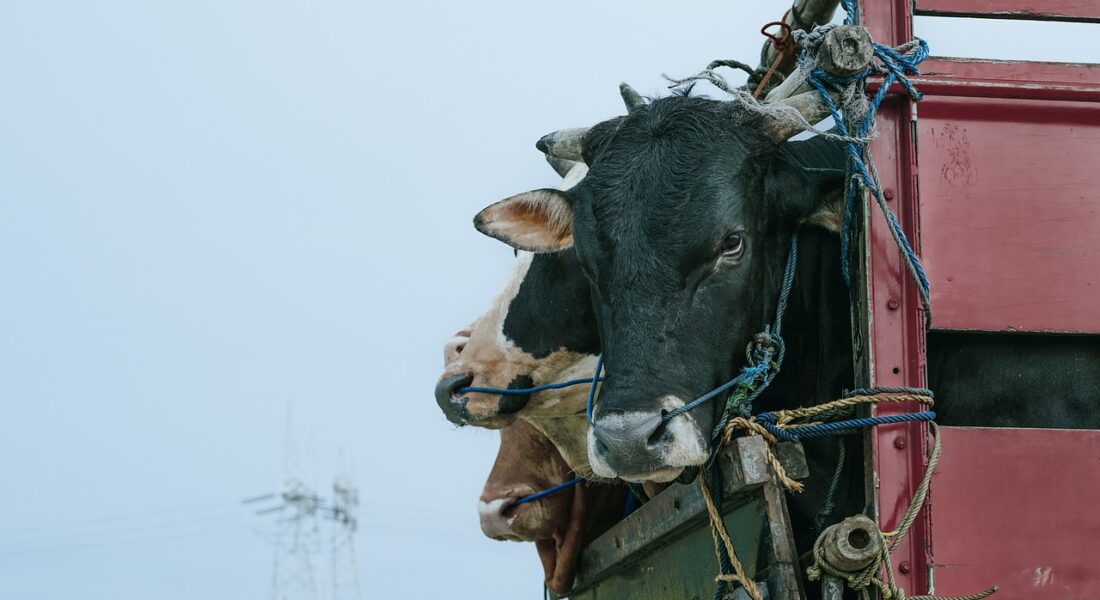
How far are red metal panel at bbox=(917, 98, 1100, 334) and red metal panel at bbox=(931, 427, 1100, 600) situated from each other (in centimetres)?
32

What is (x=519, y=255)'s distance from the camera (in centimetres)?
497

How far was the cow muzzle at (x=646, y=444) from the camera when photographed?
3.28 m

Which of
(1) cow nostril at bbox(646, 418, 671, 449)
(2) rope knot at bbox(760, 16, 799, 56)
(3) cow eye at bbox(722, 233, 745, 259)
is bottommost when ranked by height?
(1) cow nostril at bbox(646, 418, 671, 449)

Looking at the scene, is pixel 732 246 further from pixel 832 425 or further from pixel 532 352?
pixel 532 352

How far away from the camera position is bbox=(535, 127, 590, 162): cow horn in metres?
4.31

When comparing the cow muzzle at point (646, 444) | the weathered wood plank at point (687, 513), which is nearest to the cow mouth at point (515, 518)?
the weathered wood plank at point (687, 513)

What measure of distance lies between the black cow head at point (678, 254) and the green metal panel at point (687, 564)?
0.94 ft

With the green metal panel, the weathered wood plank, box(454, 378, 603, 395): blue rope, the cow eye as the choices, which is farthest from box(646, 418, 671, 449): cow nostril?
box(454, 378, 603, 395): blue rope

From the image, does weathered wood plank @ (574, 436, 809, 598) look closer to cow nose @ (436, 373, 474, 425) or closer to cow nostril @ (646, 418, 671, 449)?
cow nostril @ (646, 418, 671, 449)

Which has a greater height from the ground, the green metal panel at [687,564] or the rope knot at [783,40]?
the rope knot at [783,40]

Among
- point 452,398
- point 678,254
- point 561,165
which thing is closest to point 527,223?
point 452,398

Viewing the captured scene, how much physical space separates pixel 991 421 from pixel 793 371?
0.58m

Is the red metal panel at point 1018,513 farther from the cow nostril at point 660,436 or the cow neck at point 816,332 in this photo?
the cow nostril at point 660,436

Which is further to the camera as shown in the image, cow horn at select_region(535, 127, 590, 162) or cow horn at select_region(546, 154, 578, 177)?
cow horn at select_region(546, 154, 578, 177)
